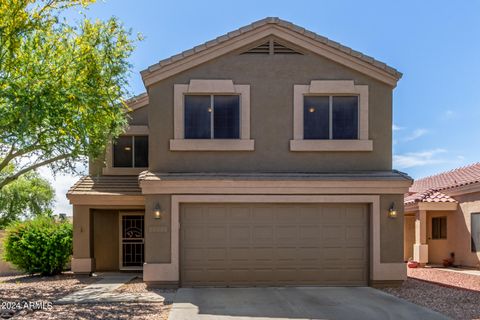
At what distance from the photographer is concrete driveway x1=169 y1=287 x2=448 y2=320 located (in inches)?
357

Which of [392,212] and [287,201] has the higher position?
[287,201]

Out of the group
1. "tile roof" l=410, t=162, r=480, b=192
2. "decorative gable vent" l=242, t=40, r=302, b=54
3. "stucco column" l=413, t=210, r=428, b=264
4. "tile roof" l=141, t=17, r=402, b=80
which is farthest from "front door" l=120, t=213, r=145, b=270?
"tile roof" l=410, t=162, r=480, b=192

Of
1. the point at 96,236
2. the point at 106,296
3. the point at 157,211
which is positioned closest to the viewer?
the point at 106,296

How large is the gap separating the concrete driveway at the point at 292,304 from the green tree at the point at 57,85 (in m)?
5.13

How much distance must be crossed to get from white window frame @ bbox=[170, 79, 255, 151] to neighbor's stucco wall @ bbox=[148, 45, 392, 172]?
0.15 meters

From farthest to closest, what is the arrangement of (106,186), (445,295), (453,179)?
(453,179)
(106,186)
(445,295)

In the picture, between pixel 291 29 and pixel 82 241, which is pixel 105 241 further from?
pixel 291 29

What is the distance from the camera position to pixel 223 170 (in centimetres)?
1266

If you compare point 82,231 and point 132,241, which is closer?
point 82,231

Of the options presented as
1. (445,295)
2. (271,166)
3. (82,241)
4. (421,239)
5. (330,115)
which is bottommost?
(445,295)

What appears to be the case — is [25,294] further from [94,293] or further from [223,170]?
[223,170]

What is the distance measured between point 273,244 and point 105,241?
22.6 ft

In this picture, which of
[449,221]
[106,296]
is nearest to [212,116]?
[106,296]

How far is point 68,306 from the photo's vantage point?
10008 millimetres
